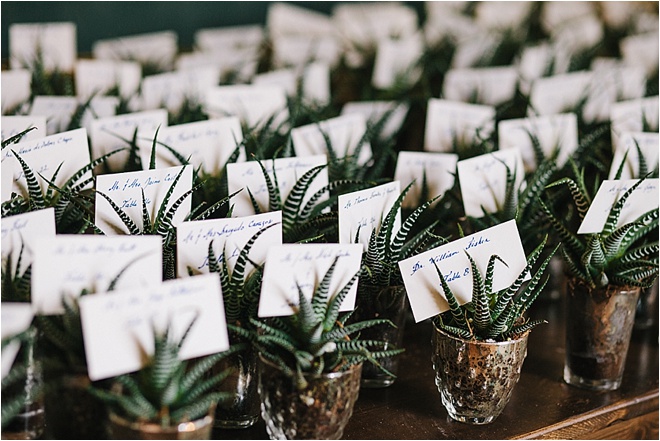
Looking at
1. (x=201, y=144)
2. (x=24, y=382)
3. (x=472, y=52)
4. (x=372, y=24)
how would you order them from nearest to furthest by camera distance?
1. (x=24, y=382)
2. (x=201, y=144)
3. (x=472, y=52)
4. (x=372, y=24)

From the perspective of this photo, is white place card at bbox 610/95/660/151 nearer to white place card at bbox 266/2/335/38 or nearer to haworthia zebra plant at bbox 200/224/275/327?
haworthia zebra plant at bbox 200/224/275/327

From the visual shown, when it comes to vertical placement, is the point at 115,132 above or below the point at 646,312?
above

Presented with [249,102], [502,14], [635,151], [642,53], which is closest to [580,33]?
[642,53]

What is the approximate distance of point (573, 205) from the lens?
5.41 feet

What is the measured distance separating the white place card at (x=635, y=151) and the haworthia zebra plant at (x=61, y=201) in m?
1.10

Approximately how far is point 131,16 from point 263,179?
2350 millimetres

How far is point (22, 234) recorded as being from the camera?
1.12 m

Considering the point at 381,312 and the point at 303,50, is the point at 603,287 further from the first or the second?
the point at 303,50

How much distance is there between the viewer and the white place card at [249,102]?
6.66ft

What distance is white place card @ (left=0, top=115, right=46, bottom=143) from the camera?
1.52 metres

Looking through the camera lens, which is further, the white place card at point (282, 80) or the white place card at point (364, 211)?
the white place card at point (282, 80)

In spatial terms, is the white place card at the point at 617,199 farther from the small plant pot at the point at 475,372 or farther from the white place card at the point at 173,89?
the white place card at the point at 173,89

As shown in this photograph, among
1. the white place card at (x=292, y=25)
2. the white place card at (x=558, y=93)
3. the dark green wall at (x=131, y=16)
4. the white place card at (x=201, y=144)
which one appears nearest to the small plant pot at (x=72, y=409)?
the white place card at (x=201, y=144)

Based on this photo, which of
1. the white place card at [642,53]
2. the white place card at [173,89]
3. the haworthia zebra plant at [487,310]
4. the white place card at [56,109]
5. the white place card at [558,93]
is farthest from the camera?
the white place card at [642,53]
